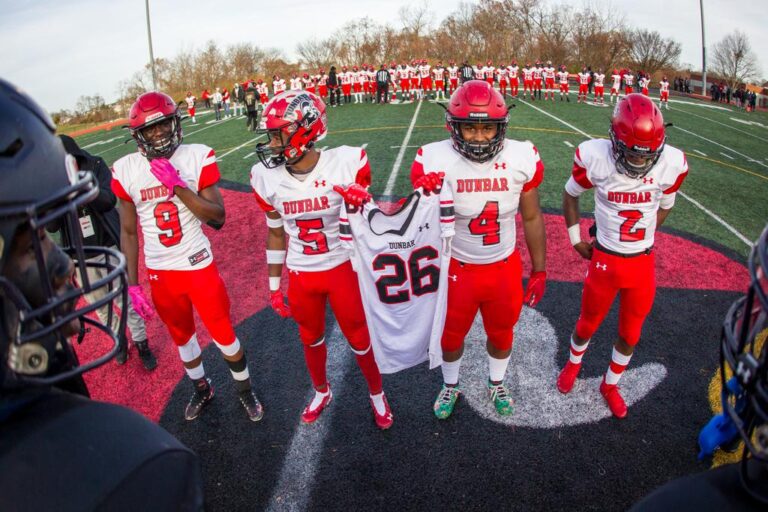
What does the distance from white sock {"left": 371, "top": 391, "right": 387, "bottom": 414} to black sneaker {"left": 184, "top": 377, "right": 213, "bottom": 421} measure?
1440 millimetres

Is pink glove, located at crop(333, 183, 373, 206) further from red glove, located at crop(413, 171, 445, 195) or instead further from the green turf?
the green turf

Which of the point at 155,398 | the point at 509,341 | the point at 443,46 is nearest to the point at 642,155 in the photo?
the point at 509,341

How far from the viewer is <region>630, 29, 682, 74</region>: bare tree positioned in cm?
5144

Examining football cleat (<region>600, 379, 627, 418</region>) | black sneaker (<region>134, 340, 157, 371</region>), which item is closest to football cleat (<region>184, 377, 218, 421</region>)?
black sneaker (<region>134, 340, 157, 371</region>)

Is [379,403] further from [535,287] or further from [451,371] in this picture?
[535,287]

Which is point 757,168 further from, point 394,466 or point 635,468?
point 394,466

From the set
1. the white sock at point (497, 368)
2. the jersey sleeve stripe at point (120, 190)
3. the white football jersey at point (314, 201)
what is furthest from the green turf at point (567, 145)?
the jersey sleeve stripe at point (120, 190)

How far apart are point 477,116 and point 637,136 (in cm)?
114

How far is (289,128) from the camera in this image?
3.24 m

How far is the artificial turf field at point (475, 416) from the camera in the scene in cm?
314

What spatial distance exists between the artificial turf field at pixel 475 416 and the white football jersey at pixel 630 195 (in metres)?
1.29

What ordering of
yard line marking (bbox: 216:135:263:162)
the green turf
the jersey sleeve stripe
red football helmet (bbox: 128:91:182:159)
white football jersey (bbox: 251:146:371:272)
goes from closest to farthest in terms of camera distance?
white football jersey (bbox: 251:146:371:272) < red football helmet (bbox: 128:91:182:159) < the jersey sleeve stripe < the green turf < yard line marking (bbox: 216:135:263:162)

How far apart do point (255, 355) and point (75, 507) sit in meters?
3.78

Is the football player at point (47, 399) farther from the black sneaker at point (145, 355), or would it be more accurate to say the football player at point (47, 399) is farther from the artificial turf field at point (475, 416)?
the black sneaker at point (145, 355)
